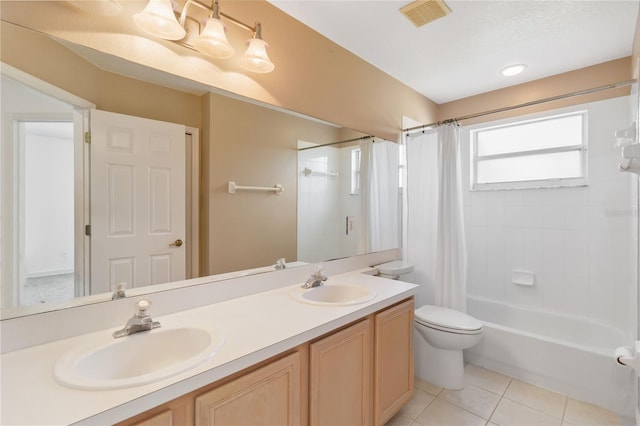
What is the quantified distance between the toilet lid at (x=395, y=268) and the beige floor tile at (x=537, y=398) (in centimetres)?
106

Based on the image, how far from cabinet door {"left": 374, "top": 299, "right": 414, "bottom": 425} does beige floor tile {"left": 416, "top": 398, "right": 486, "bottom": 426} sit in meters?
0.20

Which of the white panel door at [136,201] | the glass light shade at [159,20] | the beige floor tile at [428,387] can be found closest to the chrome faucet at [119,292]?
the white panel door at [136,201]

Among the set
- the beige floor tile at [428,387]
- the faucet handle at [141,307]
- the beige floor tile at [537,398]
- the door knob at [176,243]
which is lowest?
the beige floor tile at [428,387]

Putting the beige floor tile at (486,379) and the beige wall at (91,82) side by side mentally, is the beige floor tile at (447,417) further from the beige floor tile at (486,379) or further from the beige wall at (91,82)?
the beige wall at (91,82)

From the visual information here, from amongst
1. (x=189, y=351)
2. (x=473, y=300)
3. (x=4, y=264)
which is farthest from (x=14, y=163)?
(x=473, y=300)

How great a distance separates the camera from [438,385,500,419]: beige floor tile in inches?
71.6

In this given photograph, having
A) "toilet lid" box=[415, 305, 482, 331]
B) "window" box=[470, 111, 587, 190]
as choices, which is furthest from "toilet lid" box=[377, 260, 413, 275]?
"window" box=[470, 111, 587, 190]

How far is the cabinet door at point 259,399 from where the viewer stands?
0.85 meters

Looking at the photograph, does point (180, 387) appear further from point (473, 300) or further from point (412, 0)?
point (473, 300)

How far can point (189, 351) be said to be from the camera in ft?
3.51

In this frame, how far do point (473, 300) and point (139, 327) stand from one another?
298 centimetres

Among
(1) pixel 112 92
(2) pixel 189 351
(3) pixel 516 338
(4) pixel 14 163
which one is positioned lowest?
(3) pixel 516 338

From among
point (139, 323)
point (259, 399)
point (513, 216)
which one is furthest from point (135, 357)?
point (513, 216)

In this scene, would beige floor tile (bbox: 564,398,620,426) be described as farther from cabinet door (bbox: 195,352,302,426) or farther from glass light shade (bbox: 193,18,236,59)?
glass light shade (bbox: 193,18,236,59)
